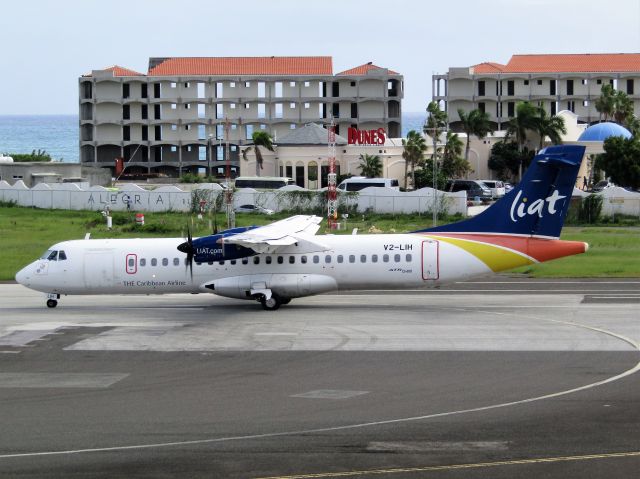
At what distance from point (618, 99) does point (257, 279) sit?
335 ft

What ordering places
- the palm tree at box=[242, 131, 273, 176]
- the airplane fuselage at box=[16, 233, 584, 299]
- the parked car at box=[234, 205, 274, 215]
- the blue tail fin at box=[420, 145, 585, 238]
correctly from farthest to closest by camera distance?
1. the palm tree at box=[242, 131, 273, 176]
2. the parked car at box=[234, 205, 274, 215]
3. the airplane fuselage at box=[16, 233, 584, 299]
4. the blue tail fin at box=[420, 145, 585, 238]

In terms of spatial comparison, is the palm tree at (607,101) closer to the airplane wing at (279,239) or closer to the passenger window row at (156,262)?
the airplane wing at (279,239)

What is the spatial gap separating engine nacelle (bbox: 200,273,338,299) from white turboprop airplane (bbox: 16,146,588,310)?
4cm

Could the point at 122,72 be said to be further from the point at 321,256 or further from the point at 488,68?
the point at 321,256

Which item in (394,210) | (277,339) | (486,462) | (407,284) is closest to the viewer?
(486,462)

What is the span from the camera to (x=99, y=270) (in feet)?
132

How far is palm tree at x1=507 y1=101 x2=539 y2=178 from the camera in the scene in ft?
365

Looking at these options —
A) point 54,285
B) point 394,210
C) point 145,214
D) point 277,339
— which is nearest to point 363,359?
point 277,339

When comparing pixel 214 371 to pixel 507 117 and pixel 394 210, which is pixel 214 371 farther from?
pixel 507 117

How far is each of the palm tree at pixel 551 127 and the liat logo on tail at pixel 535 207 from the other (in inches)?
2957

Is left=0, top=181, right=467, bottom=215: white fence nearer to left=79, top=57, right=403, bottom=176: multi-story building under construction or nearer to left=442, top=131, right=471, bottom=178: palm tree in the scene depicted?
left=442, top=131, right=471, bottom=178: palm tree

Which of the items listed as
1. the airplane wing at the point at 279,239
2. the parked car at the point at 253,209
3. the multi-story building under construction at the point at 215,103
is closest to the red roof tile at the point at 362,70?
the multi-story building under construction at the point at 215,103

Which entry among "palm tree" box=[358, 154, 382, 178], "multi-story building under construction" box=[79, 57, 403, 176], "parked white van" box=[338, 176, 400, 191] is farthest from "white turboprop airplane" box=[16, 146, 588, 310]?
"multi-story building under construction" box=[79, 57, 403, 176]

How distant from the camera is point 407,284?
38656mm
